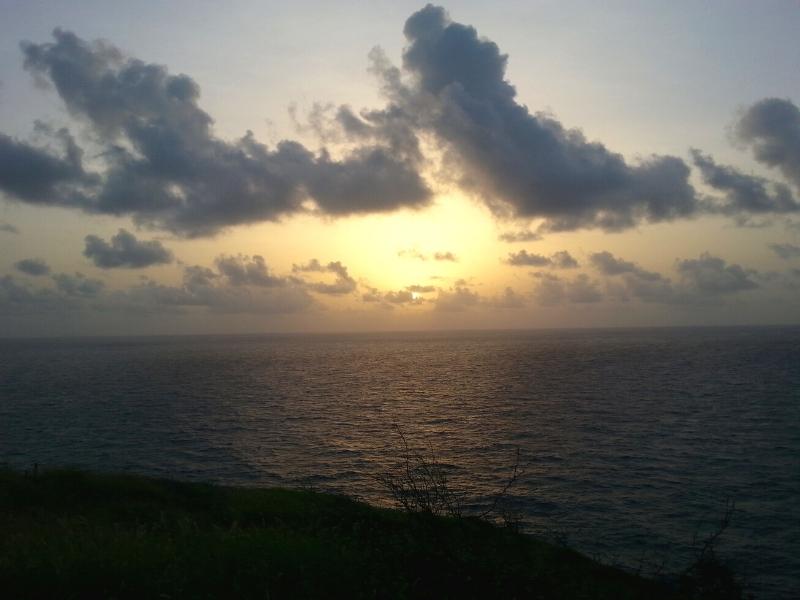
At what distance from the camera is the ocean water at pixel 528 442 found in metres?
35.9

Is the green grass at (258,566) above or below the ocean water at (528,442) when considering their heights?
→ above

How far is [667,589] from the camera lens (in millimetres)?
24375

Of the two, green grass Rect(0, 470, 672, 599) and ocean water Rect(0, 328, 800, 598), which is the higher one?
green grass Rect(0, 470, 672, 599)

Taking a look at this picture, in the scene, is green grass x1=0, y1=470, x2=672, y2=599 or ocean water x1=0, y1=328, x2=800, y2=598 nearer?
green grass x1=0, y1=470, x2=672, y2=599

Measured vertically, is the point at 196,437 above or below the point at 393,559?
below

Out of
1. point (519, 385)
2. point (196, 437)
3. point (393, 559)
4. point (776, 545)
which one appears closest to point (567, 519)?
point (776, 545)

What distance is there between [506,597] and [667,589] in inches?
596

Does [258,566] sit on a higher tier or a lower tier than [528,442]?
higher

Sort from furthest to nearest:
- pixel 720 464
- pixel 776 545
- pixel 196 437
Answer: pixel 196 437, pixel 720 464, pixel 776 545

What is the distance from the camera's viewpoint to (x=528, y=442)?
2286 inches

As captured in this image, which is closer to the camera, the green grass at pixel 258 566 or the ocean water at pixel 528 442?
the green grass at pixel 258 566

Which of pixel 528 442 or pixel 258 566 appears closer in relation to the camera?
pixel 258 566

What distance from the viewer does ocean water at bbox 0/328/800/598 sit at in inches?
1414

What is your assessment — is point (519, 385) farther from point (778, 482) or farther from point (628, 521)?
point (628, 521)
